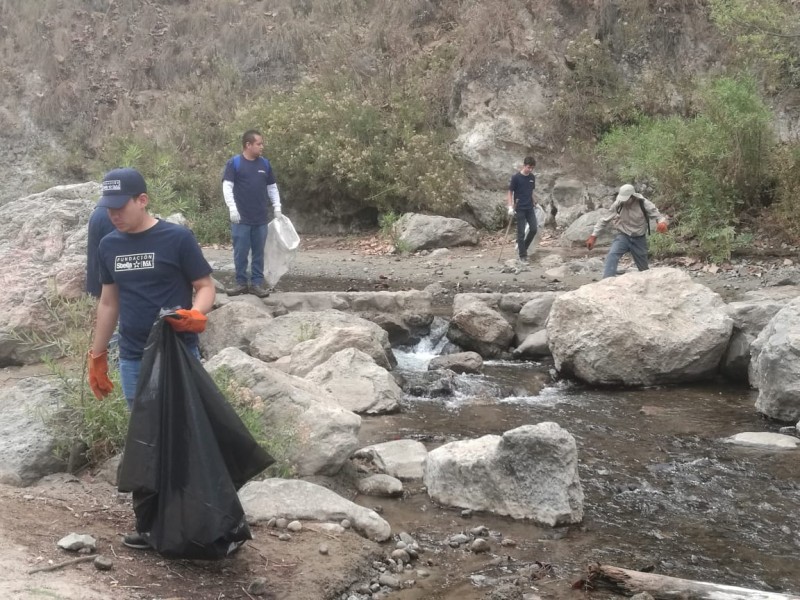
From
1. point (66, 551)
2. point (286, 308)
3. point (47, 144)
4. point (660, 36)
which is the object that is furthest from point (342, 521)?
point (47, 144)

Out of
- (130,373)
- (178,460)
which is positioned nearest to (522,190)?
(130,373)

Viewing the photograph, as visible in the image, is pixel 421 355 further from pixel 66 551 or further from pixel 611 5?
pixel 611 5

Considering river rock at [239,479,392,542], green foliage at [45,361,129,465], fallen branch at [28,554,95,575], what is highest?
green foliage at [45,361,129,465]

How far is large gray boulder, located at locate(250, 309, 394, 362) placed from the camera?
833cm

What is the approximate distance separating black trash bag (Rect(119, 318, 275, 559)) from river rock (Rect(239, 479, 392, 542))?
0.69 metres

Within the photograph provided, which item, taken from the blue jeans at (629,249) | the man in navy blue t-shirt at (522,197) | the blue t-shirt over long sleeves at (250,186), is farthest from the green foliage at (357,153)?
the blue t-shirt over long sleeves at (250,186)

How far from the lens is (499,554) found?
455 cm

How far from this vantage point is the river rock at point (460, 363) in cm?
902

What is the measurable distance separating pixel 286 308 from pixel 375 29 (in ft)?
43.7

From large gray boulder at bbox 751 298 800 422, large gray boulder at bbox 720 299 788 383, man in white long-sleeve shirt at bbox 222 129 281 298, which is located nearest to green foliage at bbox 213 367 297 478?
man in white long-sleeve shirt at bbox 222 129 281 298

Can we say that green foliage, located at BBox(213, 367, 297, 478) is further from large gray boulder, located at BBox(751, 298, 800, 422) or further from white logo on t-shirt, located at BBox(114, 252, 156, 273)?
large gray boulder, located at BBox(751, 298, 800, 422)

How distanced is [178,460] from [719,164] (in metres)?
12.0

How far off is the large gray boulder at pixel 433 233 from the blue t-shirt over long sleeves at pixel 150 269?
38.2ft

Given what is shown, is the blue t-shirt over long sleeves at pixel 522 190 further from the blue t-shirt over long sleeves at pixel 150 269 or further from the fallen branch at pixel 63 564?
the fallen branch at pixel 63 564
